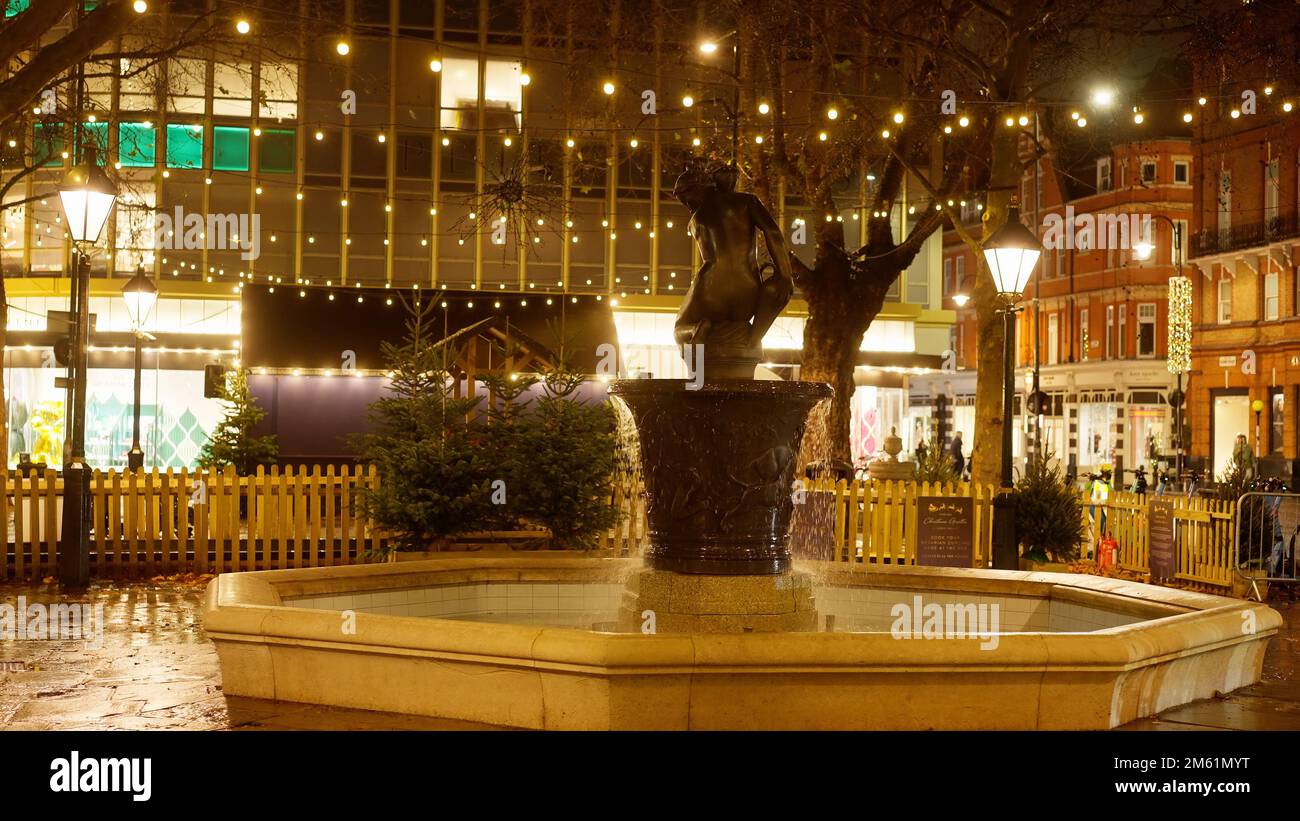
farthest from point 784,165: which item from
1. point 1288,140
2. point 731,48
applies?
point 1288,140

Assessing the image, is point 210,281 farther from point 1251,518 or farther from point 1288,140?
point 1288,140

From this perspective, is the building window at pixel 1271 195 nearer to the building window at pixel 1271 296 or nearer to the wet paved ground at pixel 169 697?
the building window at pixel 1271 296

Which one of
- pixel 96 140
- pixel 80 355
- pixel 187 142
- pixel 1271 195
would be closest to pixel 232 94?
pixel 187 142

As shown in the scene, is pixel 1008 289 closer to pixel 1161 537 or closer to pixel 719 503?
pixel 719 503

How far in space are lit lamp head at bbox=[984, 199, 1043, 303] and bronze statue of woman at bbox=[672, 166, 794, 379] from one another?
4.06 m

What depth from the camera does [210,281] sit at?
3291 centimetres

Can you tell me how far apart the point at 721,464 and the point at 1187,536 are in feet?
32.8

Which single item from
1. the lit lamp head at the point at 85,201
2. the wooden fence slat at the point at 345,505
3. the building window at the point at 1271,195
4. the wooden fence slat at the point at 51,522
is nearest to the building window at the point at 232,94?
the wooden fence slat at the point at 345,505

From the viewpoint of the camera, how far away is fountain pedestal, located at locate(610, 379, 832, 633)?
29.4 ft

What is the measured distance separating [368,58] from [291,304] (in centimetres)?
898

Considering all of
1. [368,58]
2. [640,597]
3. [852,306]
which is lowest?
[640,597]

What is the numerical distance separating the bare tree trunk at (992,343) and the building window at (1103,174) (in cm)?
3914

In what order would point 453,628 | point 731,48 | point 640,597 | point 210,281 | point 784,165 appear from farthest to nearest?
point 210,281 → point 731,48 → point 784,165 → point 640,597 → point 453,628

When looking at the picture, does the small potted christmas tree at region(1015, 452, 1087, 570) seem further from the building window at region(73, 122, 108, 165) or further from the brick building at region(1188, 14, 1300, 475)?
the brick building at region(1188, 14, 1300, 475)
